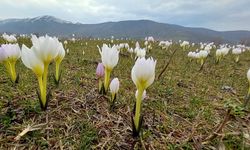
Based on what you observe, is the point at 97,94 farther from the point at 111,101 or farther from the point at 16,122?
the point at 16,122

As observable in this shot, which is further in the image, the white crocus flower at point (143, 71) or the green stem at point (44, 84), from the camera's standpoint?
the green stem at point (44, 84)

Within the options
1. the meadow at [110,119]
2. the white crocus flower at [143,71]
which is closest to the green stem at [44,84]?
the meadow at [110,119]

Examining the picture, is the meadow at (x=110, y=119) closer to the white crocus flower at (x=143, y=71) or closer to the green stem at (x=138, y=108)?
the green stem at (x=138, y=108)

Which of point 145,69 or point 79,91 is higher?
point 145,69

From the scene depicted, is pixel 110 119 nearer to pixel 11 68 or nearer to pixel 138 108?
pixel 138 108

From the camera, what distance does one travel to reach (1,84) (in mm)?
4211

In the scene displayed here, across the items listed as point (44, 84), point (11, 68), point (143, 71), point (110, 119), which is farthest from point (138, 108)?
point (11, 68)

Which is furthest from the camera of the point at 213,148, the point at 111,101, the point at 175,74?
the point at 175,74

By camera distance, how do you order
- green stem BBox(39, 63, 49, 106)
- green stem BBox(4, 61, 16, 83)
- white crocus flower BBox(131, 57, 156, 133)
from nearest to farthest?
1. white crocus flower BBox(131, 57, 156, 133)
2. green stem BBox(39, 63, 49, 106)
3. green stem BBox(4, 61, 16, 83)

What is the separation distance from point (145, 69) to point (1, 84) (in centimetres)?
268

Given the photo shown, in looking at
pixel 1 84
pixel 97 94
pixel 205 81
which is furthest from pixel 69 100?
pixel 205 81

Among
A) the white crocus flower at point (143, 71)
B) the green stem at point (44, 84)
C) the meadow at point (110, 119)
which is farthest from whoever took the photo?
the green stem at point (44, 84)

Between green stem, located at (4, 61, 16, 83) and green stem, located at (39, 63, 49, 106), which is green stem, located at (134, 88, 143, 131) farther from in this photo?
green stem, located at (4, 61, 16, 83)

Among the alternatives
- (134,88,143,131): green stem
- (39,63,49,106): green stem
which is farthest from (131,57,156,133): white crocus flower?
(39,63,49,106): green stem
